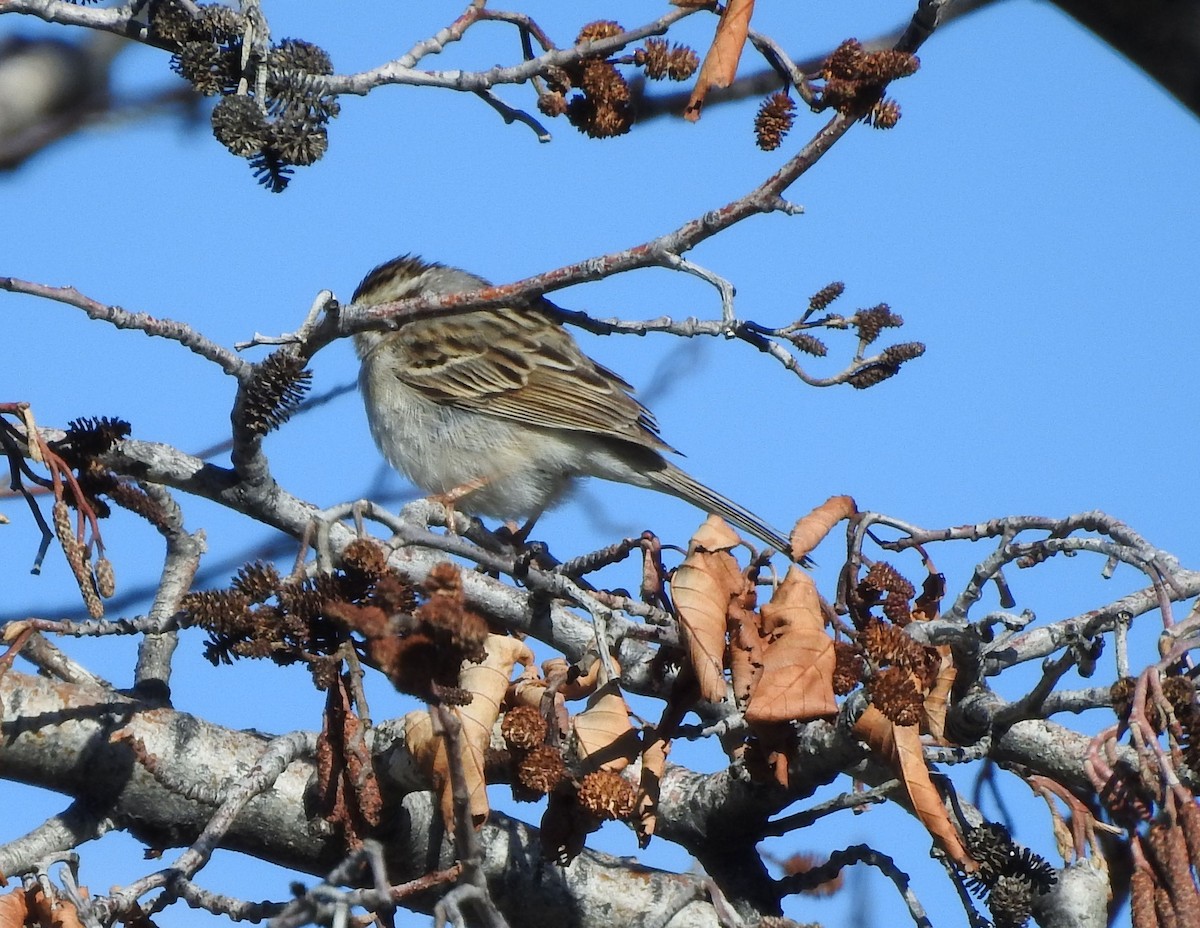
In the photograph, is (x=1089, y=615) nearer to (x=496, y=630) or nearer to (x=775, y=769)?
(x=775, y=769)

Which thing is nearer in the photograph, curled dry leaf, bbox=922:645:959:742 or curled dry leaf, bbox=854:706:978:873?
curled dry leaf, bbox=854:706:978:873

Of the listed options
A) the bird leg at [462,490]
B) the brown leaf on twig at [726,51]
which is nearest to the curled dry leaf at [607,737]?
the brown leaf on twig at [726,51]

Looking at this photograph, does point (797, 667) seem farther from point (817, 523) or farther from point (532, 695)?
point (532, 695)

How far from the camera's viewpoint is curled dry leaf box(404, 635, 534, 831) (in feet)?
10.6

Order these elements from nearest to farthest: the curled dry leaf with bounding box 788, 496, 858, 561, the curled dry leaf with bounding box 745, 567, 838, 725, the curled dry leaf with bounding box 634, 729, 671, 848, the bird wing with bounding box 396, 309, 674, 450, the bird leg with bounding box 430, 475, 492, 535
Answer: the curled dry leaf with bounding box 745, 567, 838, 725, the curled dry leaf with bounding box 634, 729, 671, 848, the curled dry leaf with bounding box 788, 496, 858, 561, the bird leg with bounding box 430, 475, 492, 535, the bird wing with bounding box 396, 309, 674, 450

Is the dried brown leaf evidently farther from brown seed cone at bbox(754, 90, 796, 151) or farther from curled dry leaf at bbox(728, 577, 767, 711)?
brown seed cone at bbox(754, 90, 796, 151)

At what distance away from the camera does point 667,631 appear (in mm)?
3471

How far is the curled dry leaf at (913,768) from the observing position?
3229 millimetres

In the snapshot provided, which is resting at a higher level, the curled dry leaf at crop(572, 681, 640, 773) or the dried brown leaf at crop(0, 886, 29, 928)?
the curled dry leaf at crop(572, 681, 640, 773)

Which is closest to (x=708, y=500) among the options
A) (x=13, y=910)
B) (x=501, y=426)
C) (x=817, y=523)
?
(x=501, y=426)

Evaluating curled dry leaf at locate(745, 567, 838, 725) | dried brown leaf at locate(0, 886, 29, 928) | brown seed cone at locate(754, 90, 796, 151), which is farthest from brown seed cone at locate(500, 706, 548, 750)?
brown seed cone at locate(754, 90, 796, 151)

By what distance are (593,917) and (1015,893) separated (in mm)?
1281

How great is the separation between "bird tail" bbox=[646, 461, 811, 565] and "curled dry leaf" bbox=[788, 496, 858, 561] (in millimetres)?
3454

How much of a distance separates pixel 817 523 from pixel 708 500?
384 cm
